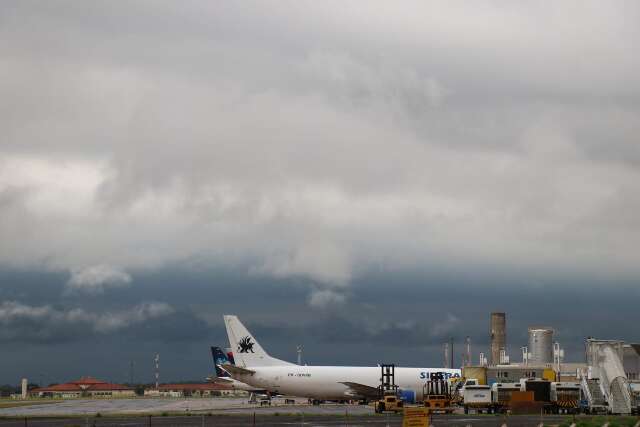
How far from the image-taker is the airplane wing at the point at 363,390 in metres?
106

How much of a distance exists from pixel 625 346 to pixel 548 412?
15796 mm

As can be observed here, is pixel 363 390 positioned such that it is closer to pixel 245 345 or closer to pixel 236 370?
pixel 236 370

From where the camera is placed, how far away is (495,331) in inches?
5822

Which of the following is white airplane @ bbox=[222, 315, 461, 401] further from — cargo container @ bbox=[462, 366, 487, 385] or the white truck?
the white truck

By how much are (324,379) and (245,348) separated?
10.7 metres

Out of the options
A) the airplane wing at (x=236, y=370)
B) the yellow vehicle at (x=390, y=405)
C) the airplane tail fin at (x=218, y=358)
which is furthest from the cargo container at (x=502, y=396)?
the airplane tail fin at (x=218, y=358)

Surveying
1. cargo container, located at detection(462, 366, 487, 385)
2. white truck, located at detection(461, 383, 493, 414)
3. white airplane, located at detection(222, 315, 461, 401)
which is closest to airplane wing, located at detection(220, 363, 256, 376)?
white airplane, located at detection(222, 315, 461, 401)

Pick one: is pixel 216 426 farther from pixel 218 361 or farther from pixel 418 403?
pixel 218 361

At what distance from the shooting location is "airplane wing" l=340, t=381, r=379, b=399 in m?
106

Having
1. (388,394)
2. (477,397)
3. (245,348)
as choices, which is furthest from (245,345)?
(477,397)

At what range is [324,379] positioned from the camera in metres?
108

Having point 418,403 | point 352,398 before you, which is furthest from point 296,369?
point 418,403

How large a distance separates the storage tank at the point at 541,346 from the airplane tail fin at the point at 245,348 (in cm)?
4237

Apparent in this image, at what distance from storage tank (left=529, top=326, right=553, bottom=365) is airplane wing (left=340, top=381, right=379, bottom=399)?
125 ft
